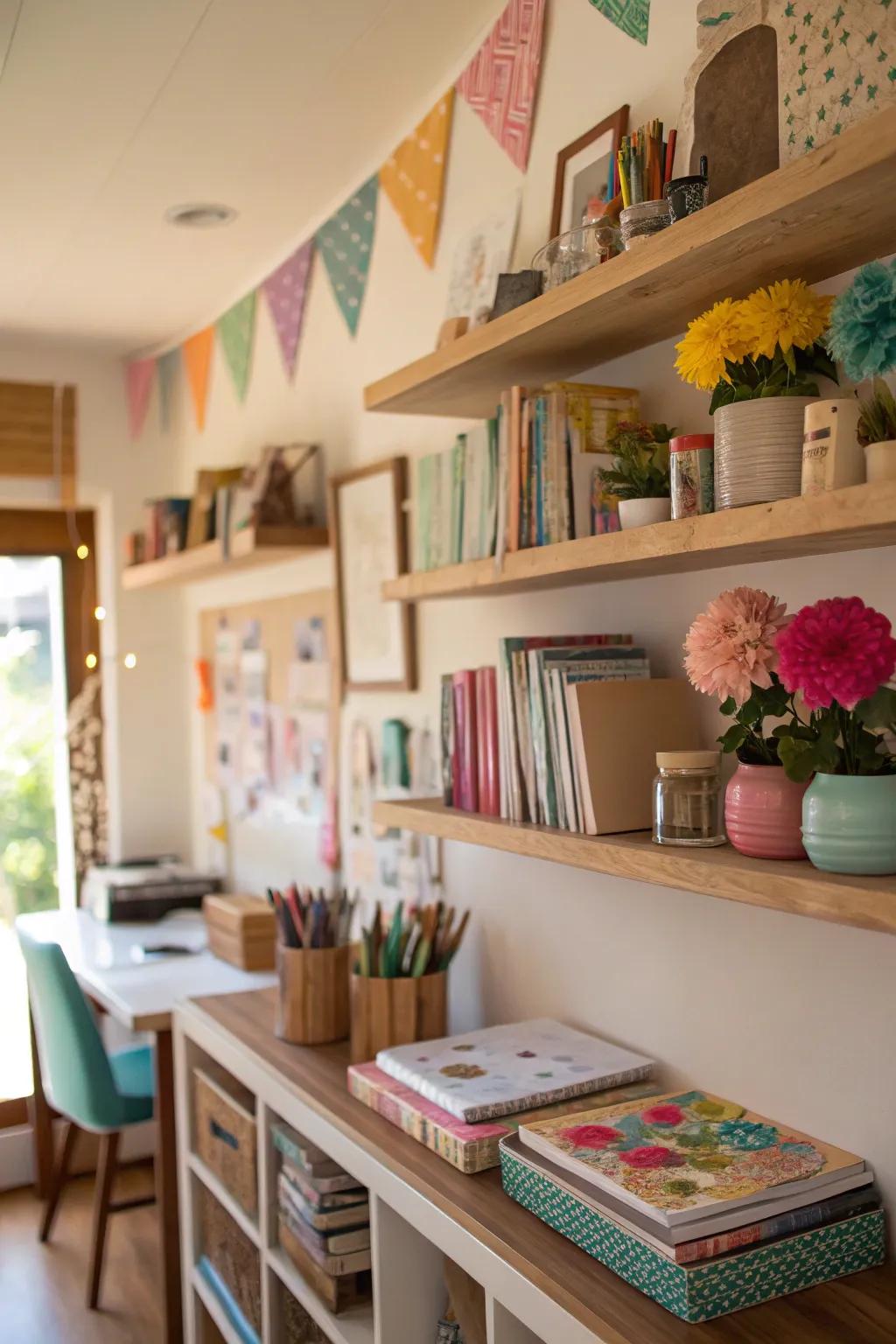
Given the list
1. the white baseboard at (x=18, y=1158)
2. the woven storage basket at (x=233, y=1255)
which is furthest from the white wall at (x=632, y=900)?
the white baseboard at (x=18, y=1158)

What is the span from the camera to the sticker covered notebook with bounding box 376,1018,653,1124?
64.6 inches

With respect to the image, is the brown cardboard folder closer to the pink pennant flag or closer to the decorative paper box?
the decorative paper box

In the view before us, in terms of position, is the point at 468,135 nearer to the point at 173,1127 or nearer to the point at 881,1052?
the point at 881,1052

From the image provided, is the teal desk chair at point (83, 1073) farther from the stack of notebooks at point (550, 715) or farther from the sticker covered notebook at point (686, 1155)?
the sticker covered notebook at point (686, 1155)

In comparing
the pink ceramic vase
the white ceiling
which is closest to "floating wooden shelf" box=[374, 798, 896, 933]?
the pink ceramic vase

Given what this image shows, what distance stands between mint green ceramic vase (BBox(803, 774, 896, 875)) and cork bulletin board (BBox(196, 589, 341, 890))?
1.68 meters

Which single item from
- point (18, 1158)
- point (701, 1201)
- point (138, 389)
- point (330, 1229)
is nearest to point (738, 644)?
point (701, 1201)

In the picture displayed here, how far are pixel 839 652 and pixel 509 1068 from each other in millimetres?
881

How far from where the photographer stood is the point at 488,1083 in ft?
5.58

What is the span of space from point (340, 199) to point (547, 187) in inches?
34.9

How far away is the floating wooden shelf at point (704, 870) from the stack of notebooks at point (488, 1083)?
0.33 m

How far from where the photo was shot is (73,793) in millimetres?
3855

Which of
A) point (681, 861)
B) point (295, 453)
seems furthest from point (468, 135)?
point (681, 861)

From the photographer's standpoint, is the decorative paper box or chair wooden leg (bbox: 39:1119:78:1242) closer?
the decorative paper box
